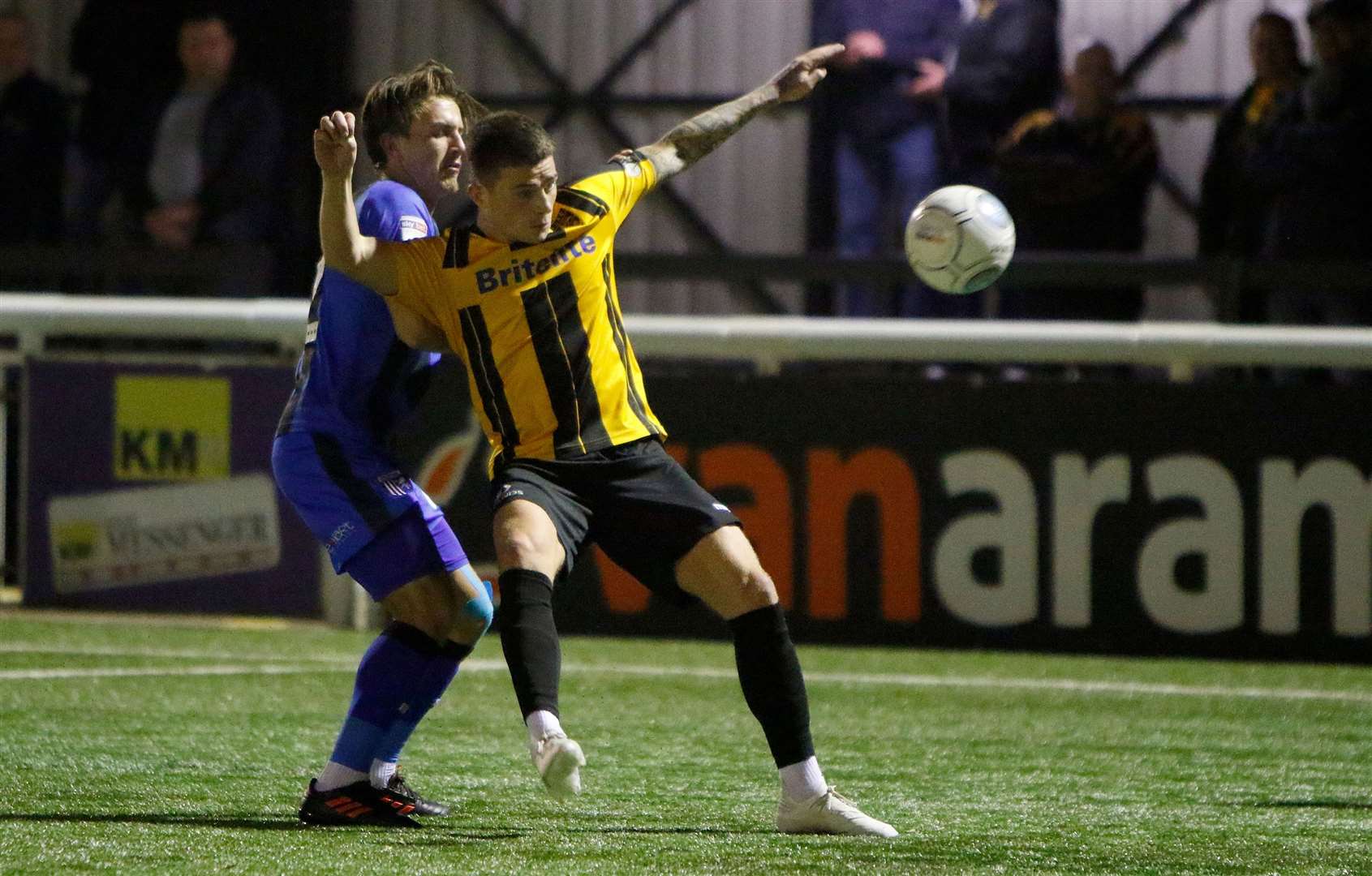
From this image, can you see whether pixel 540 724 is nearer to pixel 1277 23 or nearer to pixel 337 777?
pixel 337 777

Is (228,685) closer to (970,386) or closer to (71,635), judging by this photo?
(71,635)

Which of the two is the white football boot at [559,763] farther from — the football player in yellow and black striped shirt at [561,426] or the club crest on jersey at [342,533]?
the club crest on jersey at [342,533]

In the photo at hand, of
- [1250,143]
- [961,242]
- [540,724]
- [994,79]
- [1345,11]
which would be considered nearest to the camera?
[540,724]

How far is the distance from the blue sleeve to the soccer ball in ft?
4.09

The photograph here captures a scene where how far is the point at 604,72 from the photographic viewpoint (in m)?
11.8

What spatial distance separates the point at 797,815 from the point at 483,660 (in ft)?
11.3

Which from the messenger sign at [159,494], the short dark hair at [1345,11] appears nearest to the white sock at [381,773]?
the messenger sign at [159,494]

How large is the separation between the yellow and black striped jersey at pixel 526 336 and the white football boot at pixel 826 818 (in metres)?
0.85

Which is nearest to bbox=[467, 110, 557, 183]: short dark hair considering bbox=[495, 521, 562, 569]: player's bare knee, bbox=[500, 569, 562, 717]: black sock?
bbox=[495, 521, 562, 569]: player's bare knee

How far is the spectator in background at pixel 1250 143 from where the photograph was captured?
881cm

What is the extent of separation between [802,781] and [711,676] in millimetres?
2983

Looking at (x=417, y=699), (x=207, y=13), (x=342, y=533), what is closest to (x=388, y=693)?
(x=417, y=699)

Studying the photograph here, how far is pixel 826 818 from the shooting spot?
4391 mm

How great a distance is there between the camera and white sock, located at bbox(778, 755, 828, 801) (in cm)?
441
